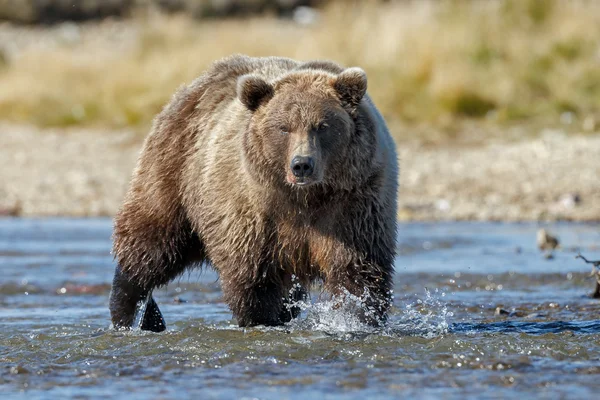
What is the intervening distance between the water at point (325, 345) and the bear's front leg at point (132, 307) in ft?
0.49

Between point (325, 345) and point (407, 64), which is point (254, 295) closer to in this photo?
point (325, 345)

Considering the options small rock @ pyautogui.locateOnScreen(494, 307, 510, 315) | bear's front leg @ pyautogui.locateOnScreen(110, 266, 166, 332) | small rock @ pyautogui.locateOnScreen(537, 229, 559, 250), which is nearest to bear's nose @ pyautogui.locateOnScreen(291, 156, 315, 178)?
bear's front leg @ pyautogui.locateOnScreen(110, 266, 166, 332)

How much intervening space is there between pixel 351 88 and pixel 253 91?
53 centimetres

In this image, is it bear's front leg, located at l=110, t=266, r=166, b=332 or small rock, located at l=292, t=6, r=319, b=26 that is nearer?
bear's front leg, located at l=110, t=266, r=166, b=332

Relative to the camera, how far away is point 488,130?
15.5 metres

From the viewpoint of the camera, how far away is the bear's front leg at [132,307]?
7.17 metres

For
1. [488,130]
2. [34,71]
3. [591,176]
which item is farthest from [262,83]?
[34,71]

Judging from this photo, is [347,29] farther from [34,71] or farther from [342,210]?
[342,210]

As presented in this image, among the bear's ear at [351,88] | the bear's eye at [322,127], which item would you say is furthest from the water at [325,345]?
the bear's ear at [351,88]

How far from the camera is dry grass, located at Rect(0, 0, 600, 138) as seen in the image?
53.0 ft

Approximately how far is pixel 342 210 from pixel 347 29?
1322 cm

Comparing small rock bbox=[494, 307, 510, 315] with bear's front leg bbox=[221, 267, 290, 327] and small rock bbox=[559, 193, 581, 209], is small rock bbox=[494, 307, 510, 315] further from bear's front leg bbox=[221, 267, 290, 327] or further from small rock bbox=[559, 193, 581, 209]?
small rock bbox=[559, 193, 581, 209]

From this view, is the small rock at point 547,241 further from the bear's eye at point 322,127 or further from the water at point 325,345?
the bear's eye at point 322,127

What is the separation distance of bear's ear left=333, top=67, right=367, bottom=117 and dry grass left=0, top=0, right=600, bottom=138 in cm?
959
